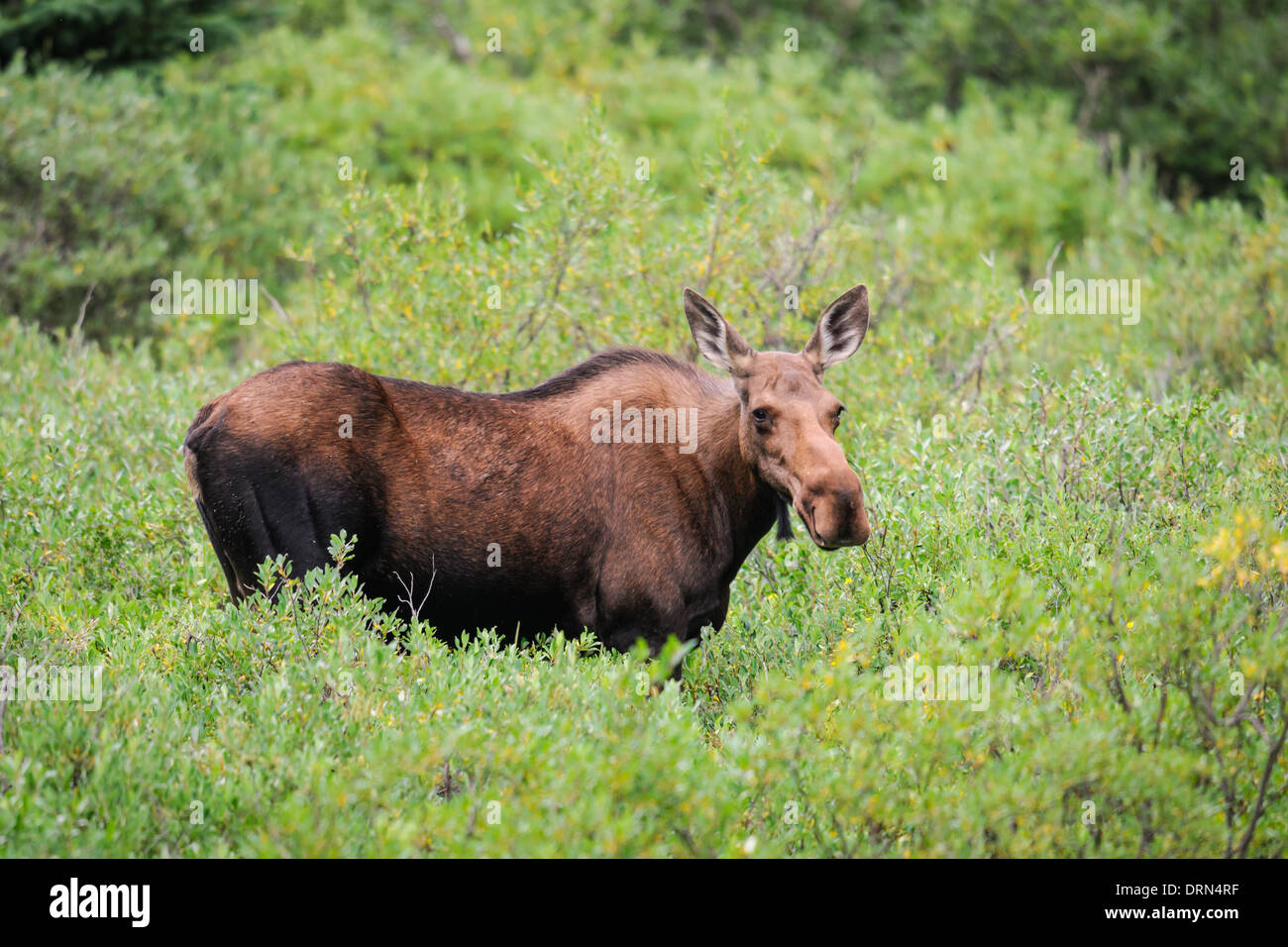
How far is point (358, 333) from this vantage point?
9922 millimetres

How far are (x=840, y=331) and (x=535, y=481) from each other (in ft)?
6.65

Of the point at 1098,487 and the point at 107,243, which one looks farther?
the point at 107,243

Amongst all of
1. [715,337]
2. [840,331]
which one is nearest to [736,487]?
[715,337]

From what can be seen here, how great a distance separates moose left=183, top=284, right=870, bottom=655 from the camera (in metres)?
6.05

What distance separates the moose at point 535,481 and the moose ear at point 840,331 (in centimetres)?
1

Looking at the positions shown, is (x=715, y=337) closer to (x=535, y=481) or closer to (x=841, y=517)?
(x=535, y=481)

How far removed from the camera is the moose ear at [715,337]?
659 centimetres

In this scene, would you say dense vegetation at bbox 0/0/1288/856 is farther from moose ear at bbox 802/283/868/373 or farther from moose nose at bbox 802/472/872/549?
moose ear at bbox 802/283/868/373

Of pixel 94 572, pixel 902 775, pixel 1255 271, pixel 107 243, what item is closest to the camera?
pixel 902 775

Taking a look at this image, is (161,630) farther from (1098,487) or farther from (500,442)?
(1098,487)

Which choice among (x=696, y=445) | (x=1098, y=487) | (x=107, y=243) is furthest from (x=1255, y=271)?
(x=107, y=243)

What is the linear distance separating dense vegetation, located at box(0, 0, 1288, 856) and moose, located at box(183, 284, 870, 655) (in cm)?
37

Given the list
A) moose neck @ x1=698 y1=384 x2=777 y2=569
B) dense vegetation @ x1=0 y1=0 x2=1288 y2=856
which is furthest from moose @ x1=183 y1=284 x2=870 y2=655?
dense vegetation @ x1=0 y1=0 x2=1288 y2=856

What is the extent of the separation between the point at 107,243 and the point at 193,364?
3.23 metres
